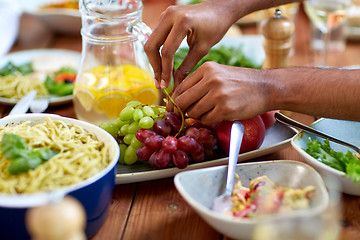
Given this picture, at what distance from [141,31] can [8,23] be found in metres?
1.13

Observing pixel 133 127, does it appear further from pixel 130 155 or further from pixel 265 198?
pixel 265 198

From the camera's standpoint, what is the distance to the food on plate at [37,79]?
1.53 metres

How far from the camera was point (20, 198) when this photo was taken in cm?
72

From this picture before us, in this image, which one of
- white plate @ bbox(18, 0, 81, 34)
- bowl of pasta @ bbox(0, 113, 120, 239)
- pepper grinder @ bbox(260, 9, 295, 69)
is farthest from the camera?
white plate @ bbox(18, 0, 81, 34)

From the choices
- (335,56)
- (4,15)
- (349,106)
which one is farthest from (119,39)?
(335,56)

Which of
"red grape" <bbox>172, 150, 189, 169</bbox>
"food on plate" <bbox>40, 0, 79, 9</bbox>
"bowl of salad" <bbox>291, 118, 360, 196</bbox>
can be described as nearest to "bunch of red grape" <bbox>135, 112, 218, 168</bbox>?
"red grape" <bbox>172, 150, 189, 169</bbox>

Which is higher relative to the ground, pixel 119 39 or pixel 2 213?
pixel 119 39

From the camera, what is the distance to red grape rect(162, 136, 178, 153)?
1006 millimetres

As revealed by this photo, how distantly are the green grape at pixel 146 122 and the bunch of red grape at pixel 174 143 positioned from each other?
1cm

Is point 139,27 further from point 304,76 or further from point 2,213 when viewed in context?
point 2,213

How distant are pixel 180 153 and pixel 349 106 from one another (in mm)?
405

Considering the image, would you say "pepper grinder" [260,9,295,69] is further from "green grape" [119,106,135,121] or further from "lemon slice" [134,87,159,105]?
"green grape" [119,106,135,121]

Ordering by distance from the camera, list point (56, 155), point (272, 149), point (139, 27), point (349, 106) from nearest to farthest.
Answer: point (56, 155), point (349, 106), point (272, 149), point (139, 27)

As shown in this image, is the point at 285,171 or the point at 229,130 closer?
the point at 285,171
